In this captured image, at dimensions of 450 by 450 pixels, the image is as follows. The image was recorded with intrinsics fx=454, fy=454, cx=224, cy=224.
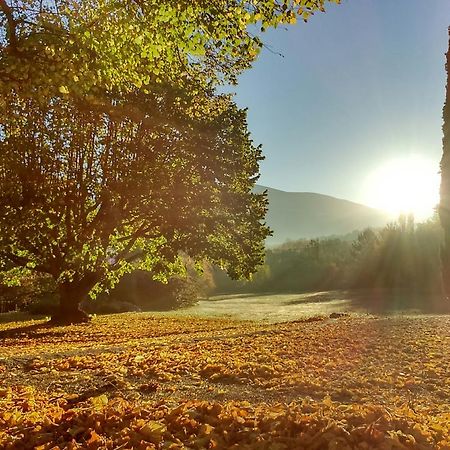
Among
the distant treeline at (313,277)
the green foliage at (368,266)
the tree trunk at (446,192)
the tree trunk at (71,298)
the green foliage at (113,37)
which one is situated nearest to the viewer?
the green foliage at (113,37)

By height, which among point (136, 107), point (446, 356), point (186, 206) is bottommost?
point (446, 356)

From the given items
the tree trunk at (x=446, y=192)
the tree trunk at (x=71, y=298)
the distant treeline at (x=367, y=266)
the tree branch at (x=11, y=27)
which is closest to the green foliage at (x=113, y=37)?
the tree branch at (x=11, y=27)

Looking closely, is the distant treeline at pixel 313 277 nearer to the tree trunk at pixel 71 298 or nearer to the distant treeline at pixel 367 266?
the distant treeline at pixel 367 266

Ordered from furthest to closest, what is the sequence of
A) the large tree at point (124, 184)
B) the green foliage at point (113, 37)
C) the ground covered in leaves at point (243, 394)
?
the large tree at point (124, 184)
the green foliage at point (113, 37)
the ground covered in leaves at point (243, 394)

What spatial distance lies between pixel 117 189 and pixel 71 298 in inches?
274

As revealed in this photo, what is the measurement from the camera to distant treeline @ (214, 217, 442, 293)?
5359 centimetres

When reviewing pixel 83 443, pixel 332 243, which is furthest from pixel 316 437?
pixel 332 243

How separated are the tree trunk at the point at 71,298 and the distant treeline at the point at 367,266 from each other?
3968 centimetres

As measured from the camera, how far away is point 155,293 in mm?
42031

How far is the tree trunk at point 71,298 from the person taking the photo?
22.3 metres

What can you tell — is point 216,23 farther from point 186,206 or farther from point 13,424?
point 186,206

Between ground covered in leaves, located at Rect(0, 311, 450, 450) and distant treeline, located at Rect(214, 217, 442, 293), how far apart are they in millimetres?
43787

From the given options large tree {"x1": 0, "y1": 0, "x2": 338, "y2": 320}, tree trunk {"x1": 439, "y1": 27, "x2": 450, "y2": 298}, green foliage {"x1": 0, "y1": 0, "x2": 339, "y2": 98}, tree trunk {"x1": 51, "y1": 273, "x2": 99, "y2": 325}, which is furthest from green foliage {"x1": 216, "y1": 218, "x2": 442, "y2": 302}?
green foliage {"x1": 0, "y1": 0, "x2": 339, "y2": 98}

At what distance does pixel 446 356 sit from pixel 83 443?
26.7 ft
